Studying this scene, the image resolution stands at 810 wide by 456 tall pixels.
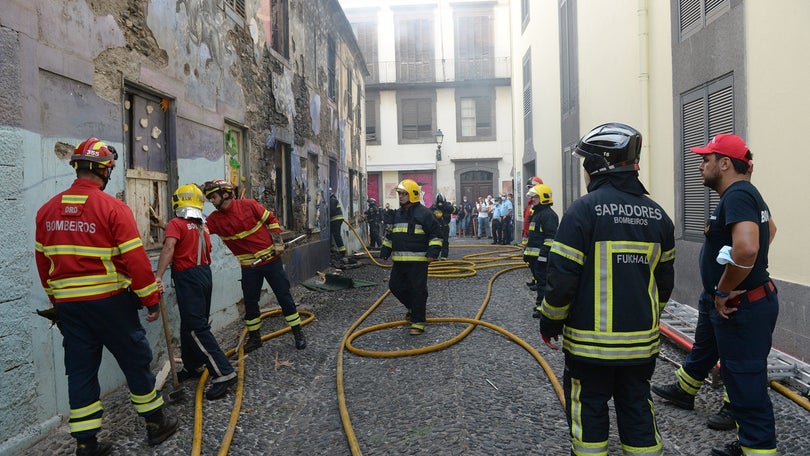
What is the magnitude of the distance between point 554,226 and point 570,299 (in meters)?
4.72

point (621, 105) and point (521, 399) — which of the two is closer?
point (521, 399)

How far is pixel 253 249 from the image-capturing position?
18.6 ft

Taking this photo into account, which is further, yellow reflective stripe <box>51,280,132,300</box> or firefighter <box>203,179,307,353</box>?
firefighter <box>203,179,307,353</box>

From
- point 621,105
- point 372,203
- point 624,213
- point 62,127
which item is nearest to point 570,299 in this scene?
point 624,213

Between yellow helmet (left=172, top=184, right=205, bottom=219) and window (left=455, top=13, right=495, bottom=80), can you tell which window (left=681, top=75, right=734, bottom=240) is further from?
window (left=455, top=13, right=495, bottom=80)

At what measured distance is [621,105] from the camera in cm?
880

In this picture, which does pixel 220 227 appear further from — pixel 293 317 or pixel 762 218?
pixel 762 218

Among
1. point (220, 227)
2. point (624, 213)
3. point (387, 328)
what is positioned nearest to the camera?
point (624, 213)

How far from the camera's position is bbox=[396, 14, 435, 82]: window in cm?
2820

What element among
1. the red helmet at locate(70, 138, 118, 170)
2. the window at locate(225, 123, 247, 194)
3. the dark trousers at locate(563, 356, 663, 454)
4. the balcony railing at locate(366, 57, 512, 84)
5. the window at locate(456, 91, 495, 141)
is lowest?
the dark trousers at locate(563, 356, 663, 454)

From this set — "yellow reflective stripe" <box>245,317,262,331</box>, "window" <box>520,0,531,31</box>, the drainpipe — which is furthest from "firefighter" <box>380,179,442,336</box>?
"window" <box>520,0,531,31</box>

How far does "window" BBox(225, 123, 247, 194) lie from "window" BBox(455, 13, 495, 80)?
2172cm

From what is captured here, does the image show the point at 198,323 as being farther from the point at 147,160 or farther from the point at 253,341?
the point at 147,160

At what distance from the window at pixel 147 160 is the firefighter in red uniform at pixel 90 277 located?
1824 millimetres
